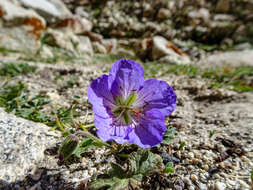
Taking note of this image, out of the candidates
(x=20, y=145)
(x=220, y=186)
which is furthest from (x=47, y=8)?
(x=220, y=186)

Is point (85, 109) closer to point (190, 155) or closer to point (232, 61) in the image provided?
point (190, 155)

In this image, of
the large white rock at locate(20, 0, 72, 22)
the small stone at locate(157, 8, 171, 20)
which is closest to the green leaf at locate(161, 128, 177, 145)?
the large white rock at locate(20, 0, 72, 22)

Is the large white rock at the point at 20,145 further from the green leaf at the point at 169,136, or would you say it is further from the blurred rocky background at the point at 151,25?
the blurred rocky background at the point at 151,25

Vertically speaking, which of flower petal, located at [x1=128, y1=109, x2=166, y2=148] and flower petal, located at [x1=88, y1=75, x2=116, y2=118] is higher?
flower petal, located at [x1=88, y1=75, x2=116, y2=118]

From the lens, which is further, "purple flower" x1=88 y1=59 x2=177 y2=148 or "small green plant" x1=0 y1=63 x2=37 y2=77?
"small green plant" x1=0 y1=63 x2=37 y2=77

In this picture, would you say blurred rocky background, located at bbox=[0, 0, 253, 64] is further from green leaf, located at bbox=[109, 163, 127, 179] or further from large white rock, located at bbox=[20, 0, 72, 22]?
green leaf, located at bbox=[109, 163, 127, 179]
